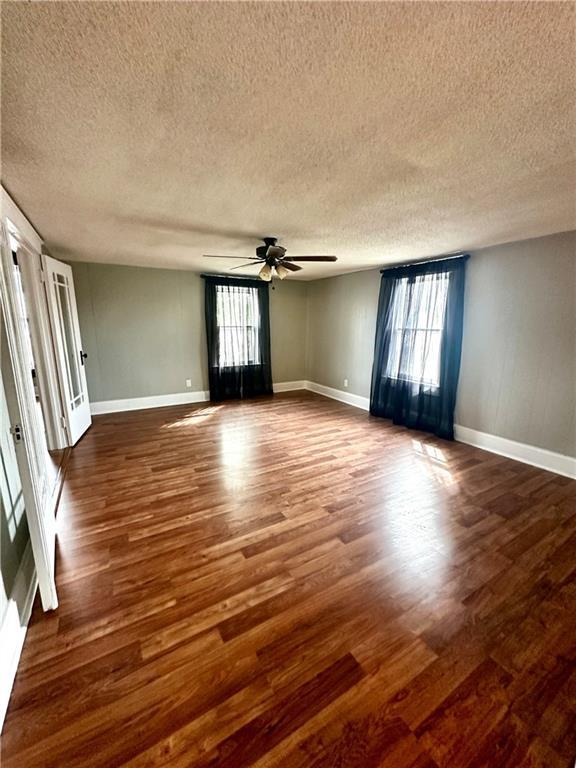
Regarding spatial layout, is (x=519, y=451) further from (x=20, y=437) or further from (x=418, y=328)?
(x=20, y=437)

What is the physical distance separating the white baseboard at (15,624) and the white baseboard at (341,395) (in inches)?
182

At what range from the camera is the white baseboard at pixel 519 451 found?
3.03m

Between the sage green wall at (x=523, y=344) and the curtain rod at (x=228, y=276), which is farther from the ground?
the curtain rod at (x=228, y=276)

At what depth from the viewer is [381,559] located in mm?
1949

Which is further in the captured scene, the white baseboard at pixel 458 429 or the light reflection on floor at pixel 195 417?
the light reflection on floor at pixel 195 417

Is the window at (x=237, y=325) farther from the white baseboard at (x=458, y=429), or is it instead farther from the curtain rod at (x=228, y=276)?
the white baseboard at (x=458, y=429)

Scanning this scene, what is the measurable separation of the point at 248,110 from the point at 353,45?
476 mm

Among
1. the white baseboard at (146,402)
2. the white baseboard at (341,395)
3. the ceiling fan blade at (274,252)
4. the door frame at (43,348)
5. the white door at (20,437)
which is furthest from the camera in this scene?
the white baseboard at (341,395)

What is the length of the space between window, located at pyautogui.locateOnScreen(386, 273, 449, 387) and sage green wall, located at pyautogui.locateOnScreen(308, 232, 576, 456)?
0.35 metres

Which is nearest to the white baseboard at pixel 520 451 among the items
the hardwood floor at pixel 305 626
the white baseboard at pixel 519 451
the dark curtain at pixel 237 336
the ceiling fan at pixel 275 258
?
the white baseboard at pixel 519 451

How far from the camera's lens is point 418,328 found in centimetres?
421

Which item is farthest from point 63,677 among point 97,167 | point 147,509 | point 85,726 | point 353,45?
point 353,45

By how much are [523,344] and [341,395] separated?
3.09 meters

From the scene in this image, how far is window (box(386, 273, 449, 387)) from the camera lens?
3.96 metres
